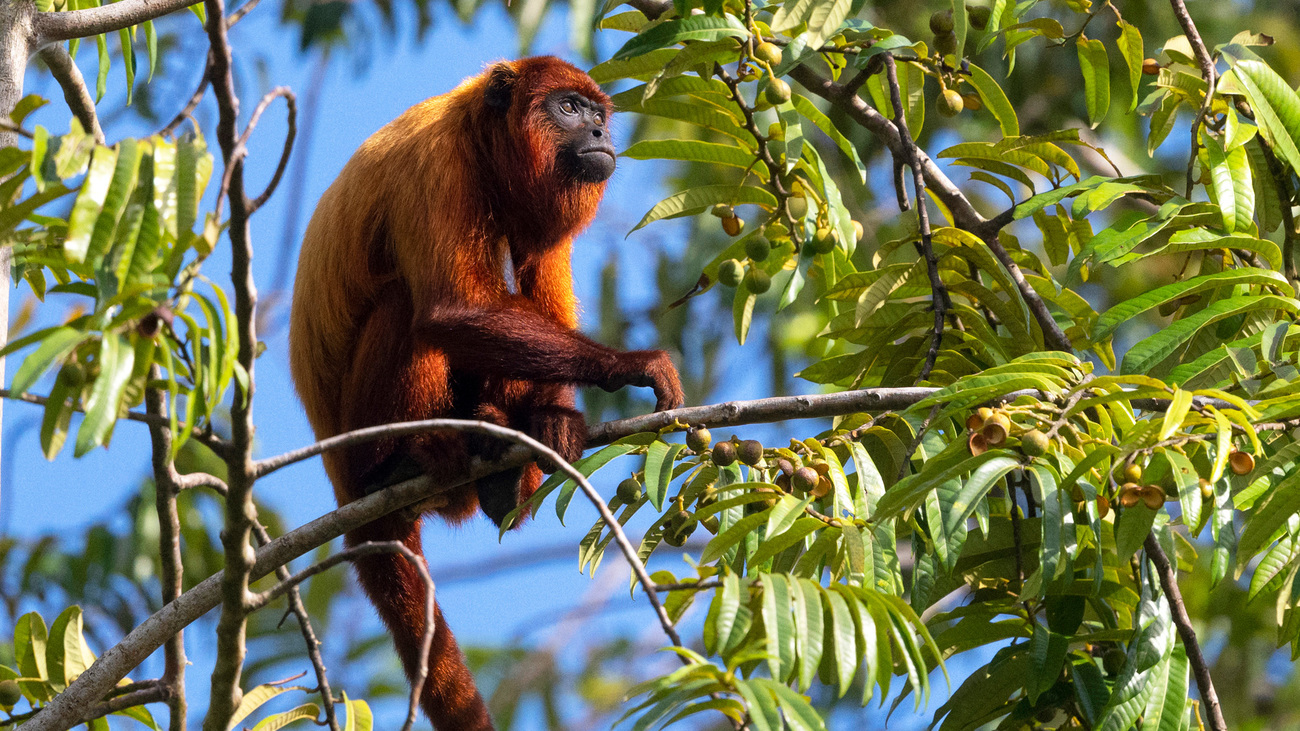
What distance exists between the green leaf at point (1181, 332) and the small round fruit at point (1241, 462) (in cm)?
33

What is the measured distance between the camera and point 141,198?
199 cm

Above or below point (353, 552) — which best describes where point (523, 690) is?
below

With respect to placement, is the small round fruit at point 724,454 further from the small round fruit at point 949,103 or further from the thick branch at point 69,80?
the thick branch at point 69,80

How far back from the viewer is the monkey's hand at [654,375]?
4.20m

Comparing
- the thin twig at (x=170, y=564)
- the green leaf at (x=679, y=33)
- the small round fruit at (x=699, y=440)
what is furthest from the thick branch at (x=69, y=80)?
the small round fruit at (x=699, y=440)

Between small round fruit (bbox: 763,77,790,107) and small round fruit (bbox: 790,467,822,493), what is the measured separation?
113cm

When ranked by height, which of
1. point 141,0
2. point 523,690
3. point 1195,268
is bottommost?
point 523,690

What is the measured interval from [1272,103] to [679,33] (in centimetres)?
164

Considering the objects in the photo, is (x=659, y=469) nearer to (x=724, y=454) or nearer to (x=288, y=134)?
(x=724, y=454)

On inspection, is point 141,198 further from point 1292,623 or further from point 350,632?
point 350,632

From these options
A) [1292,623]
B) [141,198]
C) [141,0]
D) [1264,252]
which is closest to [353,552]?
[141,198]

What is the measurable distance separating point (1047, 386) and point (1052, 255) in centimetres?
151

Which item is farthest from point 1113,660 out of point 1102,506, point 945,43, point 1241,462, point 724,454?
point 945,43

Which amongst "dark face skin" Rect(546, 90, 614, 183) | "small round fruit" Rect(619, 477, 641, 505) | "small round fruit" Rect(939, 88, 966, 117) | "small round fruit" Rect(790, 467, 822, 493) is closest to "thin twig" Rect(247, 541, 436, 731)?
"small round fruit" Rect(619, 477, 641, 505)
